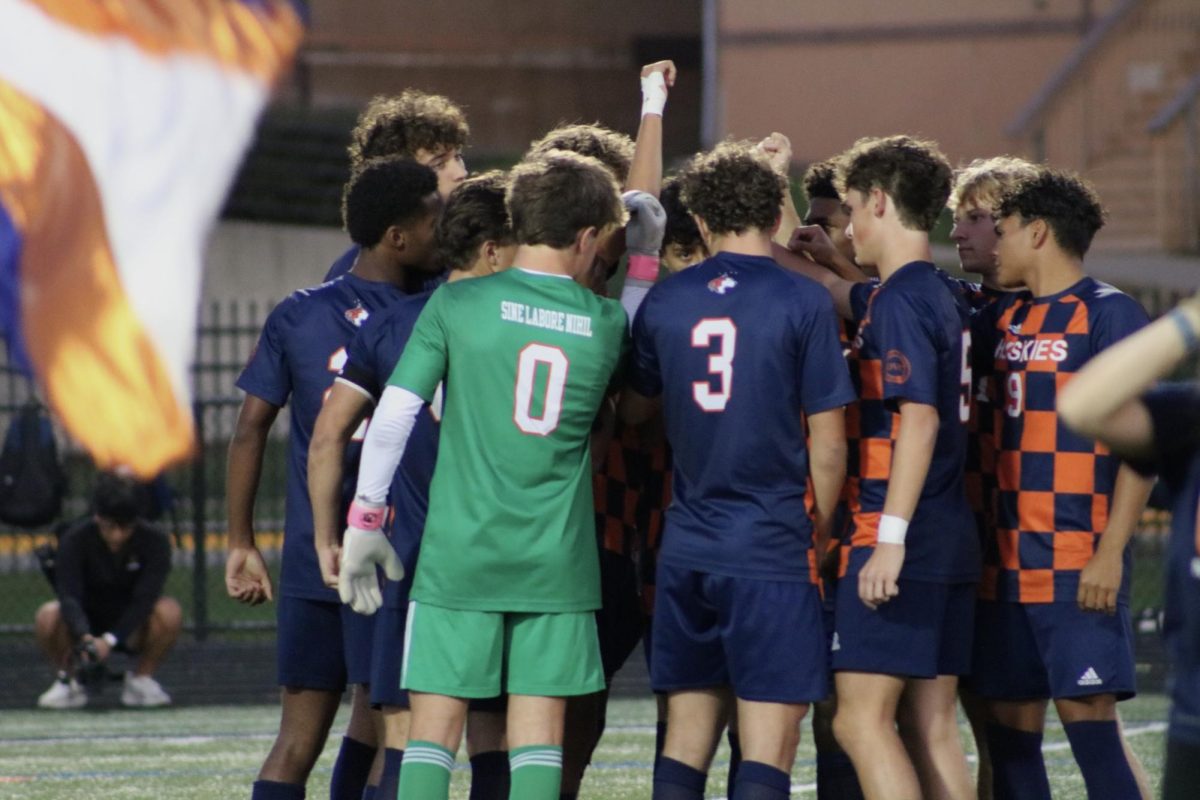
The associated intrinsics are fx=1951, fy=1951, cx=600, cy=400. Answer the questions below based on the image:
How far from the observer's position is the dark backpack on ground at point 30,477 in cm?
1257

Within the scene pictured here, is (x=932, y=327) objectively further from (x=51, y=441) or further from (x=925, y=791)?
(x=51, y=441)

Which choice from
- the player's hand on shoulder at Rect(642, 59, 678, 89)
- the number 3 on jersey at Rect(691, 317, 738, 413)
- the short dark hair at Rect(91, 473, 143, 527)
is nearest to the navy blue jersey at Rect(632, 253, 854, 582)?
the number 3 on jersey at Rect(691, 317, 738, 413)

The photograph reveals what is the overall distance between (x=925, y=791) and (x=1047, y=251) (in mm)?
1529

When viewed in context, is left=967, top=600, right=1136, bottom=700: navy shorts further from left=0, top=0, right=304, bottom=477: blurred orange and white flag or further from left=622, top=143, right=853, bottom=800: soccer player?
left=0, top=0, right=304, bottom=477: blurred orange and white flag

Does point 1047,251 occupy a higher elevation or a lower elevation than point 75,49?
lower

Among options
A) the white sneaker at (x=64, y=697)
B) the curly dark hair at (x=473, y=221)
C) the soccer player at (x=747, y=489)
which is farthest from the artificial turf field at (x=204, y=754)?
the curly dark hair at (x=473, y=221)

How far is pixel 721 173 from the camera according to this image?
512 cm

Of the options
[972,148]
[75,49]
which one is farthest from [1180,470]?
[75,49]

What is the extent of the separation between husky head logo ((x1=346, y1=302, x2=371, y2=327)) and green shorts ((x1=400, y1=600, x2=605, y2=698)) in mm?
917

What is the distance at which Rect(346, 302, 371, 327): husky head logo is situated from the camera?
5.48 m

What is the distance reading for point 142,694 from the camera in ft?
35.0

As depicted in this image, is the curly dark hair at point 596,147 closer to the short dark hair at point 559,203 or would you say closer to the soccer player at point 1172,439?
→ the short dark hair at point 559,203

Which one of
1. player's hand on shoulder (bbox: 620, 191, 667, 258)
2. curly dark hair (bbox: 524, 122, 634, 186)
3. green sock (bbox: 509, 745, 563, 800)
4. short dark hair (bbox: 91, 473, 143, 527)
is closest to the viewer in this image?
green sock (bbox: 509, 745, 563, 800)

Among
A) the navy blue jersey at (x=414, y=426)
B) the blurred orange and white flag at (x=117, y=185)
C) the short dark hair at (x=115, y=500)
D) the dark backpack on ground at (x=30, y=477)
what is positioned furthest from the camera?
the blurred orange and white flag at (x=117, y=185)
